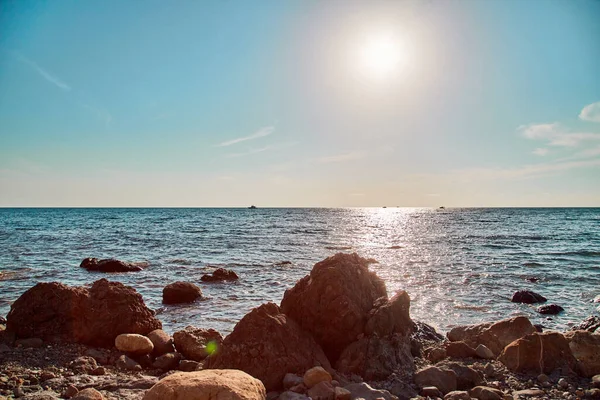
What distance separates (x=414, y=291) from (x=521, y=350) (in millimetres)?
8596

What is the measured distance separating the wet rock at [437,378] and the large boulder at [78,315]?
622cm

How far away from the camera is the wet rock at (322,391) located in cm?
600

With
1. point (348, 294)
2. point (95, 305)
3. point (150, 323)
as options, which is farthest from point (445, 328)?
point (95, 305)

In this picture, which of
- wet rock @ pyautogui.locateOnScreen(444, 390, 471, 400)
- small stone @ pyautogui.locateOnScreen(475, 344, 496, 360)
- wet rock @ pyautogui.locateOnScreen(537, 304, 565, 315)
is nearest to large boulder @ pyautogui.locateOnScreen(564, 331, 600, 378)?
small stone @ pyautogui.locateOnScreen(475, 344, 496, 360)

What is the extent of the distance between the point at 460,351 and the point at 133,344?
683 cm

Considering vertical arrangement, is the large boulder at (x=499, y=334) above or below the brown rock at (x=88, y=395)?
below

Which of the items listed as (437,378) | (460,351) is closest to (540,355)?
(460,351)

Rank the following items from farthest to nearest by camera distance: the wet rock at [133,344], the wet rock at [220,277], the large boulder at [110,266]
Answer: the large boulder at [110,266] < the wet rock at [220,277] < the wet rock at [133,344]

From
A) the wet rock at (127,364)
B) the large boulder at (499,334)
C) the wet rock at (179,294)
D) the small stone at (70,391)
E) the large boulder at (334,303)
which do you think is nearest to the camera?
the small stone at (70,391)

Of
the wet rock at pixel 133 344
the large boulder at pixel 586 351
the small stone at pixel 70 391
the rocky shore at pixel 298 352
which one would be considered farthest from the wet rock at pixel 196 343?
the large boulder at pixel 586 351

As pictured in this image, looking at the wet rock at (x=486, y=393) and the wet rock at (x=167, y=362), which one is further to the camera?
the wet rock at (x=167, y=362)

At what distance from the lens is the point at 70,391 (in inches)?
237

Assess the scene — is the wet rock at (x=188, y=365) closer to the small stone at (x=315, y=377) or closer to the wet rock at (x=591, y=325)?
the small stone at (x=315, y=377)

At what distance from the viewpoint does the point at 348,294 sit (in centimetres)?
838
